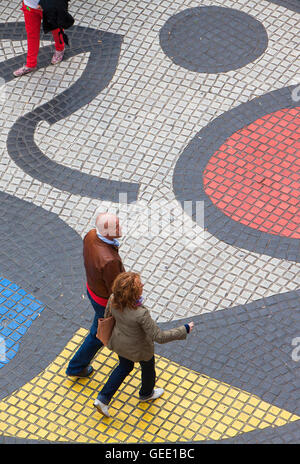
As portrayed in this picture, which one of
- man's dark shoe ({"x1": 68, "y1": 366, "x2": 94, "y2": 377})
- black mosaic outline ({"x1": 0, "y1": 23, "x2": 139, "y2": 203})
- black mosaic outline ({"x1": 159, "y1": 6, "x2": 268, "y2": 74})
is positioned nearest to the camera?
man's dark shoe ({"x1": 68, "y1": 366, "x2": 94, "y2": 377})

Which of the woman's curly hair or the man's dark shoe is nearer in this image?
the woman's curly hair

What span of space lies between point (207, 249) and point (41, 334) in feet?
6.63

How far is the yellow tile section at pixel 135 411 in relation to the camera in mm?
7059

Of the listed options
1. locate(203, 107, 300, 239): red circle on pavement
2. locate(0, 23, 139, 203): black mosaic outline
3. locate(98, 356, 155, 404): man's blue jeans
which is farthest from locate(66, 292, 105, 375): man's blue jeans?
locate(203, 107, 300, 239): red circle on pavement

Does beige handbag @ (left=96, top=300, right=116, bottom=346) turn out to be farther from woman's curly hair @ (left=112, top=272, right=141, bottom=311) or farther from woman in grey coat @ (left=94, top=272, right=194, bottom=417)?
woman's curly hair @ (left=112, top=272, right=141, bottom=311)

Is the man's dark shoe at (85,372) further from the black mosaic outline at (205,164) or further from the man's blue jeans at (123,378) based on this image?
the black mosaic outline at (205,164)

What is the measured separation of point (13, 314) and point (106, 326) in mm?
1845

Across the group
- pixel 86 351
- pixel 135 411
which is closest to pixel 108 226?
pixel 86 351

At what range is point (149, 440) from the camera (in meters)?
7.01

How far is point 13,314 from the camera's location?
8008mm

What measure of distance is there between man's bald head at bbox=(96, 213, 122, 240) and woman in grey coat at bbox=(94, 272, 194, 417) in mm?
485

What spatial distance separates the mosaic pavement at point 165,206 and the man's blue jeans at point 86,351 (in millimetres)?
205

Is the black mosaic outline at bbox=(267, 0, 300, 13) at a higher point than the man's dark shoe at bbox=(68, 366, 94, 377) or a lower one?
higher

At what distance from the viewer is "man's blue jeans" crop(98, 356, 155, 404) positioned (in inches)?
268
